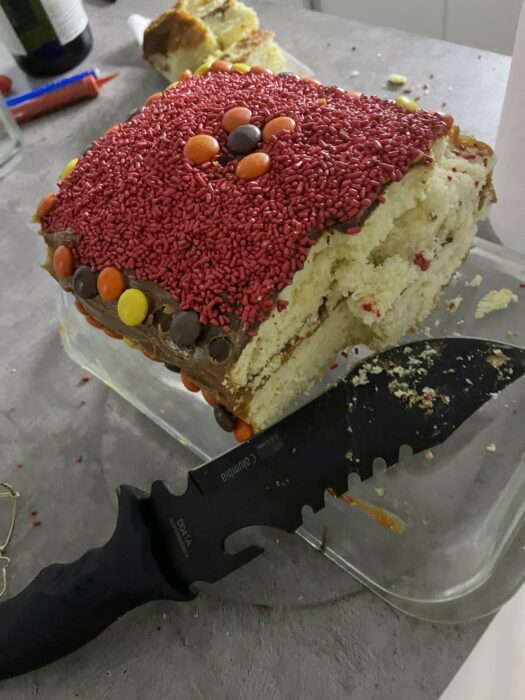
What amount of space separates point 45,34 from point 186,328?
1370mm

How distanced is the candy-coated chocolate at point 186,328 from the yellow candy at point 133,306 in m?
0.07

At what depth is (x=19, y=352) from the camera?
138 cm

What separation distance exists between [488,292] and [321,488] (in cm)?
50

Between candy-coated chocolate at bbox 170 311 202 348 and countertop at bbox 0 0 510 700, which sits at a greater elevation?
candy-coated chocolate at bbox 170 311 202 348

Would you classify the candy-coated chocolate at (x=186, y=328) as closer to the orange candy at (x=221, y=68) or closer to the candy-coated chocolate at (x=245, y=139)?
the candy-coated chocolate at (x=245, y=139)

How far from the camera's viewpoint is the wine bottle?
5.71 feet

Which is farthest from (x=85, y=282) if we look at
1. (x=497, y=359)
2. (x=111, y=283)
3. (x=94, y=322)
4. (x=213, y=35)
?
(x=213, y=35)

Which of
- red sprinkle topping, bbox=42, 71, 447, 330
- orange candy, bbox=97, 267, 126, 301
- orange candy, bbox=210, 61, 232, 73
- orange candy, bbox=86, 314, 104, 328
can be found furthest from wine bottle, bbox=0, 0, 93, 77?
orange candy, bbox=97, 267, 126, 301

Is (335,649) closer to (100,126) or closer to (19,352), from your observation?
(19,352)

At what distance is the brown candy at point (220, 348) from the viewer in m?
0.91

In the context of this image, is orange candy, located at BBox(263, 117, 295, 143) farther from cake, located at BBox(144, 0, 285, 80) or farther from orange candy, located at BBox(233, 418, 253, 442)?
cake, located at BBox(144, 0, 285, 80)

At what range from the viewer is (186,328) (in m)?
0.92

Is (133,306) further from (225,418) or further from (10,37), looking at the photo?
(10,37)

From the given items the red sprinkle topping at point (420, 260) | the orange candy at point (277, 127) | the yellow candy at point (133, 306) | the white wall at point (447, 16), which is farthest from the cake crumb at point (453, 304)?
the white wall at point (447, 16)
